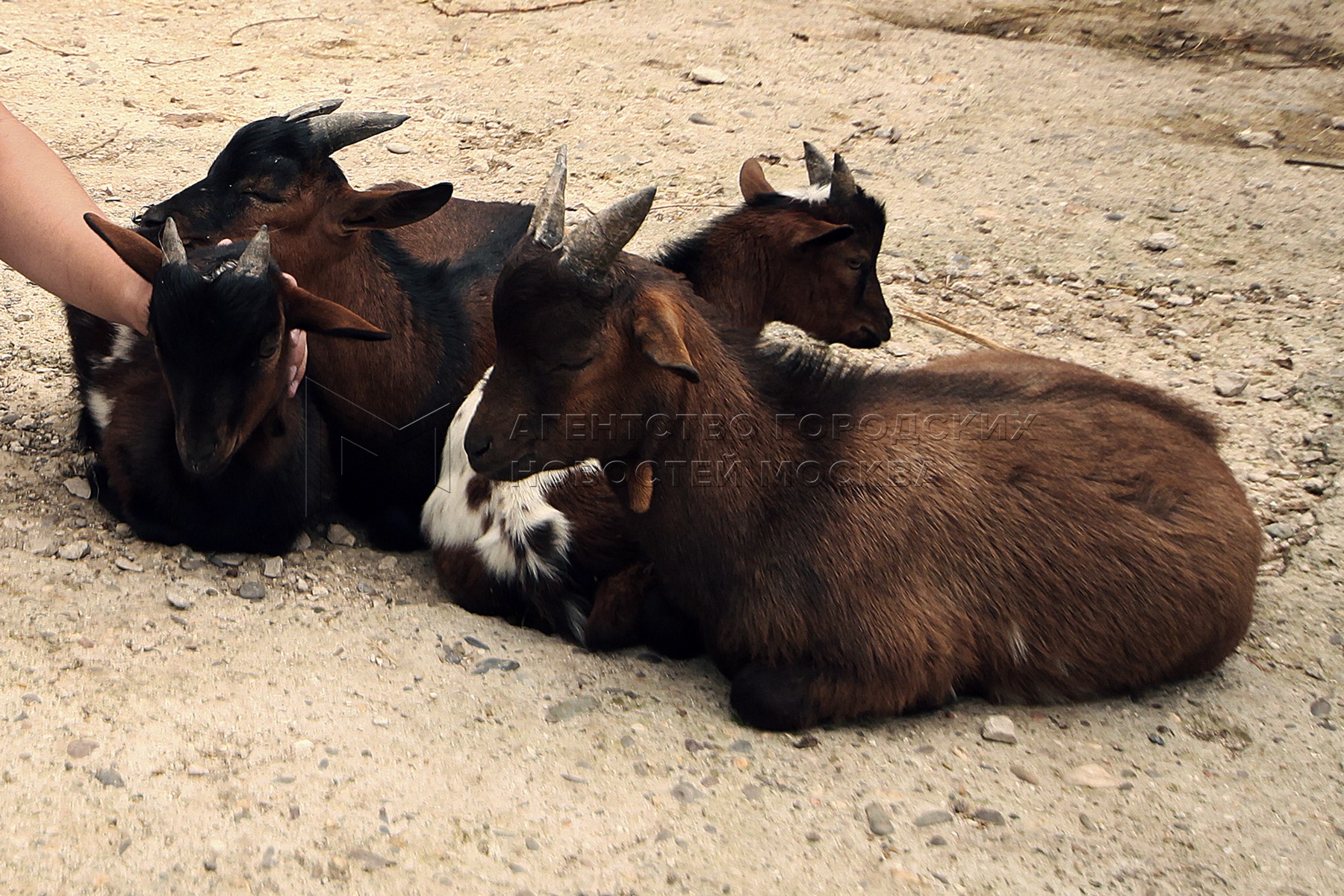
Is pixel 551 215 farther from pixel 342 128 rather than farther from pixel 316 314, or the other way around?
pixel 342 128

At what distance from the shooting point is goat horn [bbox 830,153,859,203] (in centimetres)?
517

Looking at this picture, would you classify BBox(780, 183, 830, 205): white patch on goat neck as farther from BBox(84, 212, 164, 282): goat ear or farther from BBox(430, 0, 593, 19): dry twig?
BBox(430, 0, 593, 19): dry twig

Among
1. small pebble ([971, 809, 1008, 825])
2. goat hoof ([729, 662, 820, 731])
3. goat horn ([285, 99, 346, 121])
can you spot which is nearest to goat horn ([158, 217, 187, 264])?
goat horn ([285, 99, 346, 121])

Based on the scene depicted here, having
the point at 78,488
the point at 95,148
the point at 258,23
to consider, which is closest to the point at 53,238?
the point at 78,488

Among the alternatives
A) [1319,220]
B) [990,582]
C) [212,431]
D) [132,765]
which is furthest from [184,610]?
[1319,220]

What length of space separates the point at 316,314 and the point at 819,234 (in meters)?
2.02

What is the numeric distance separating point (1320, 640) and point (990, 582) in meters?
1.21

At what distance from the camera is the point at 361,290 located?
477cm

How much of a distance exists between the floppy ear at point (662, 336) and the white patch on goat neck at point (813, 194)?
1802mm

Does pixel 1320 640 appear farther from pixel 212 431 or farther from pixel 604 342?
pixel 212 431

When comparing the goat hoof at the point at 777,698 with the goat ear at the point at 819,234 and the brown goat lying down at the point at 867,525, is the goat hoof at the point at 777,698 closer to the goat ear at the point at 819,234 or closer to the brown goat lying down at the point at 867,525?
the brown goat lying down at the point at 867,525

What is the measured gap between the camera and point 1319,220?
686 centimetres

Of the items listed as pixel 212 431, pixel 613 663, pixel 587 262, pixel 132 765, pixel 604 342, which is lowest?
pixel 613 663

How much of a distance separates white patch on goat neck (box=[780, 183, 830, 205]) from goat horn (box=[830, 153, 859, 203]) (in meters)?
0.04
